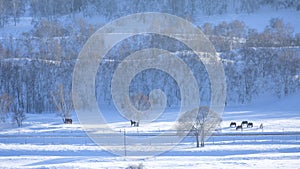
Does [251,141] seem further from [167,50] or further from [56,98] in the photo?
[167,50]

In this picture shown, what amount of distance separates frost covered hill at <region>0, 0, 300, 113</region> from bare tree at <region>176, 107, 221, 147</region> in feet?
101

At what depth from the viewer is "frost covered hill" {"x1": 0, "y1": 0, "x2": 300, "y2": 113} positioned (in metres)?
81.6

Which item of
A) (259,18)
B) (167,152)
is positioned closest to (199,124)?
(167,152)

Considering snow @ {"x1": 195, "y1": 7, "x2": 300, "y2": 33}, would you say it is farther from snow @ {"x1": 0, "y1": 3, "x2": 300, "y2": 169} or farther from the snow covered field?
the snow covered field

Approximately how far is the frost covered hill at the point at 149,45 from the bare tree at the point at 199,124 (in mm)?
30730

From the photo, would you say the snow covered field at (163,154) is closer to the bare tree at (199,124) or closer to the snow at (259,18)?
the bare tree at (199,124)

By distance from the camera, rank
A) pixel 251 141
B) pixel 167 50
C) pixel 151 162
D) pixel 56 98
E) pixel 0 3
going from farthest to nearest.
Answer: pixel 0 3, pixel 167 50, pixel 56 98, pixel 251 141, pixel 151 162

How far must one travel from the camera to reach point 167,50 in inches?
3720

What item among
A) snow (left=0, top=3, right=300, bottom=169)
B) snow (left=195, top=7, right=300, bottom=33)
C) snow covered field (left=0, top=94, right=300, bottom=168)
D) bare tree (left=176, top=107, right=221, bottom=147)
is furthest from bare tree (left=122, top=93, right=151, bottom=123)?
snow (left=195, top=7, right=300, bottom=33)

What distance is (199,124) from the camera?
45.6m

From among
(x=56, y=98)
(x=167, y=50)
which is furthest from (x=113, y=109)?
(x=167, y=50)

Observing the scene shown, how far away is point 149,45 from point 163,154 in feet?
192

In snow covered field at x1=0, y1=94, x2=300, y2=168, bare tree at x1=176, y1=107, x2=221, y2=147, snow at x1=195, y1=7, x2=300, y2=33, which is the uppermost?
snow at x1=195, y1=7, x2=300, y2=33

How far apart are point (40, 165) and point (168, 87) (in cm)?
4892
